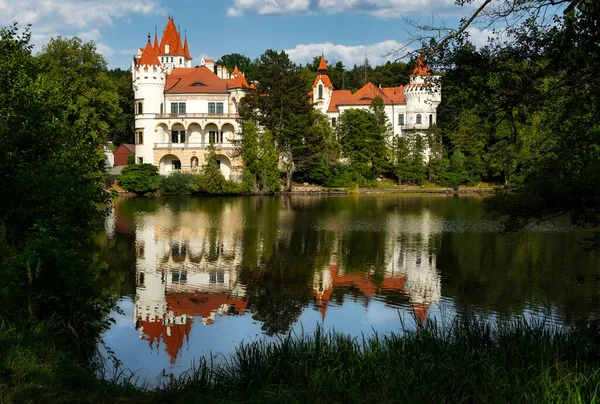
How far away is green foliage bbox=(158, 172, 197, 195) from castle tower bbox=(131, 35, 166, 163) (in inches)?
219

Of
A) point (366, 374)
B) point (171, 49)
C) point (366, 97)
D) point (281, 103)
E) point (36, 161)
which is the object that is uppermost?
point (171, 49)

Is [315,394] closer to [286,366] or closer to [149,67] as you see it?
[286,366]

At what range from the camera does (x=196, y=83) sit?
5081 cm

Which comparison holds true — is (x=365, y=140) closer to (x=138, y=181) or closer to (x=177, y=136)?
(x=177, y=136)

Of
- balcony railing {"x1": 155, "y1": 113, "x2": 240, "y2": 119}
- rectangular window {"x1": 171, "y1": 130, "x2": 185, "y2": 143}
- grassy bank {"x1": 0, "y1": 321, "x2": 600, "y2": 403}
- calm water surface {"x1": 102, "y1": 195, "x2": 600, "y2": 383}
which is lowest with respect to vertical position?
calm water surface {"x1": 102, "y1": 195, "x2": 600, "y2": 383}

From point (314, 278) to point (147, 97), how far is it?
37888 mm

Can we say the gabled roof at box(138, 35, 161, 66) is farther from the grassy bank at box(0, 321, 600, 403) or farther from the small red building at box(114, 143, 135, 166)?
the grassy bank at box(0, 321, 600, 403)

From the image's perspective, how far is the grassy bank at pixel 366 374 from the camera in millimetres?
5527

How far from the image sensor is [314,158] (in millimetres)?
47812

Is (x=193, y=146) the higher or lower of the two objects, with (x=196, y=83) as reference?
lower

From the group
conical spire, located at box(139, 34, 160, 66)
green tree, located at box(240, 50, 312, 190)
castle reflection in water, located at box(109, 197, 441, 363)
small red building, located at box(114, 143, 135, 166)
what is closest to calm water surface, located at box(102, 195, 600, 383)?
castle reflection in water, located at box(109, 197, 441, 363)

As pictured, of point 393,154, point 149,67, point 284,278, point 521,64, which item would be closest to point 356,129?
point 393,154

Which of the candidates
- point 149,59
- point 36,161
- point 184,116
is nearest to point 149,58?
point 149,59

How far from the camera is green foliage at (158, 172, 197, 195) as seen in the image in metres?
43.9
